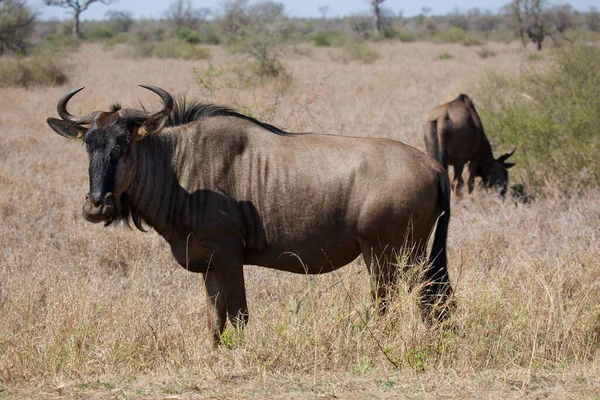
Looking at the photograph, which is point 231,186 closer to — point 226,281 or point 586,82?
point 226,281

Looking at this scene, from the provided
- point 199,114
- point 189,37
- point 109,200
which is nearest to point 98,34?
point 189,37

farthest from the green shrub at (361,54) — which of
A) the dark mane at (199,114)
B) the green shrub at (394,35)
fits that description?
the dark mane at (199,114)

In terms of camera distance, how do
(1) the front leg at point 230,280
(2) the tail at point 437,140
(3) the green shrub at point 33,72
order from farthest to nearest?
1. (3) the green shrub at point 33,72
2. (2) the tail at point 437,140
3. (1) the front leg at point 230,280

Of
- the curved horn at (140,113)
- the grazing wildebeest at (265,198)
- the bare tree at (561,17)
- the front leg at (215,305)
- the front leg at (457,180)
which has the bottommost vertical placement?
the front leg at (457,180)

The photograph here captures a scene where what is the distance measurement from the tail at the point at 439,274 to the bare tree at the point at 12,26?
74.5 ft

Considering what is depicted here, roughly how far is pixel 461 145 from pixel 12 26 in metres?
20.9

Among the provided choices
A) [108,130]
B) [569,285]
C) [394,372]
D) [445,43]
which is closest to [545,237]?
[569,285]

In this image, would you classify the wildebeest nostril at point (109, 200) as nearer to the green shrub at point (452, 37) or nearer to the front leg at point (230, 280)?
the front leg at point (230, 280)

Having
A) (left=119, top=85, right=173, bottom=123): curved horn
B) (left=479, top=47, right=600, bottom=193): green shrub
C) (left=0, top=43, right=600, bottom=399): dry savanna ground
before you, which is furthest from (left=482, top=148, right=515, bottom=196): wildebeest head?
(left=119, top=85, right=173, bottom=123): curved horn

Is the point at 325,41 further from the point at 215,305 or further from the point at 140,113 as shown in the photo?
the point at 215,305

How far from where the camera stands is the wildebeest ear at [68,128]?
472cm

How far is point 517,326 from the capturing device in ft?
14.8

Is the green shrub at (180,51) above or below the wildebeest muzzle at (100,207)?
below

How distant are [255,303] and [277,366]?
1.56 meters
